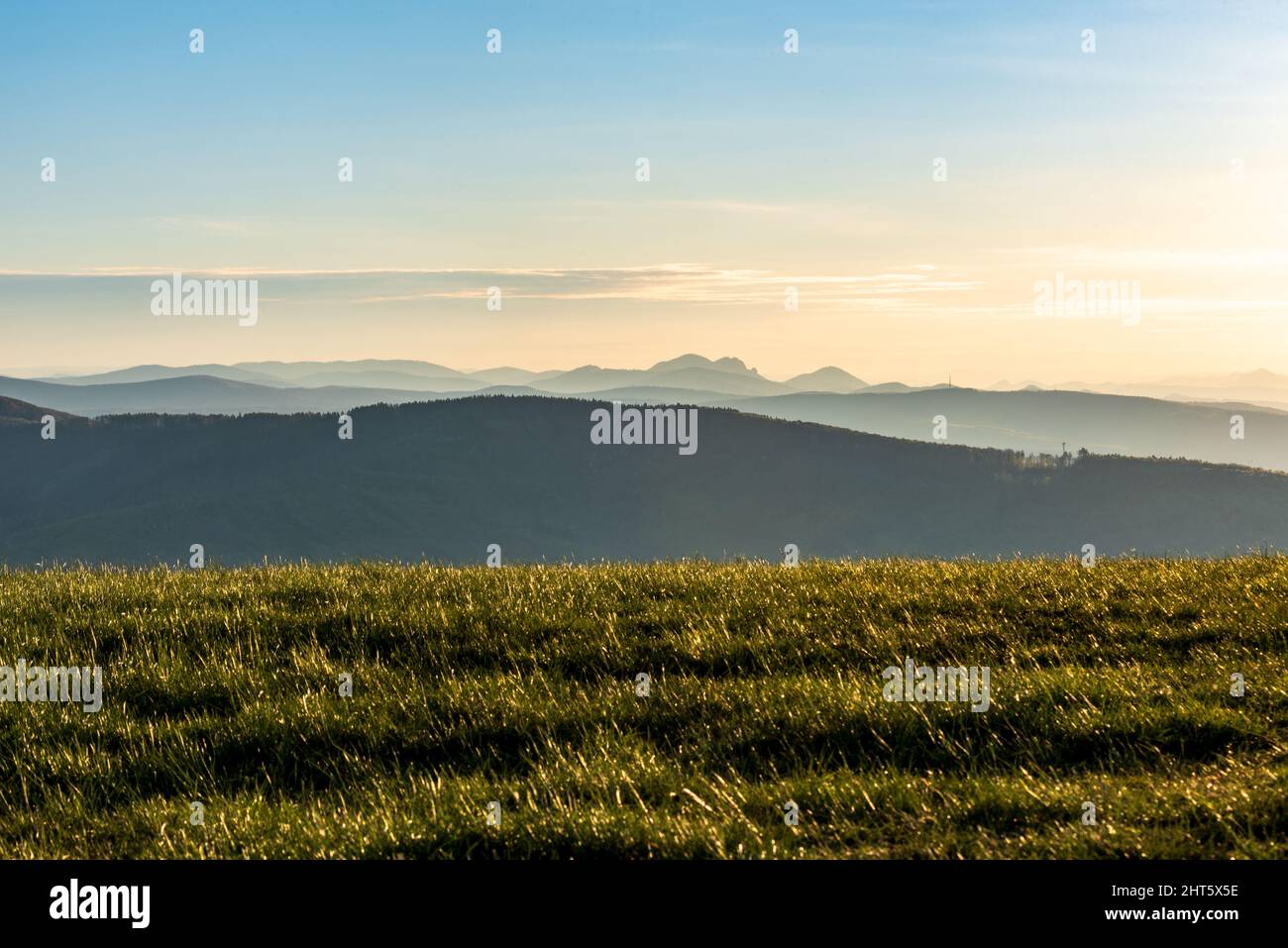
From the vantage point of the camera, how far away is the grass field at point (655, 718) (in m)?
7.05

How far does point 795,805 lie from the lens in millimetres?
7367

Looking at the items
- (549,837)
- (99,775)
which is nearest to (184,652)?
(99,775)

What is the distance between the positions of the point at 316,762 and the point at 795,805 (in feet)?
14.0

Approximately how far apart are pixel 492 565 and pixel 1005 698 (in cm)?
926

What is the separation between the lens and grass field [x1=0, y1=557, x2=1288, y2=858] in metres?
7.05

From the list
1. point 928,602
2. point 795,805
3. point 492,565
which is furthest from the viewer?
point 492,565

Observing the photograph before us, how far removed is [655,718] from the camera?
9492mm

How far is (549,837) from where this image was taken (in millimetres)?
6898
